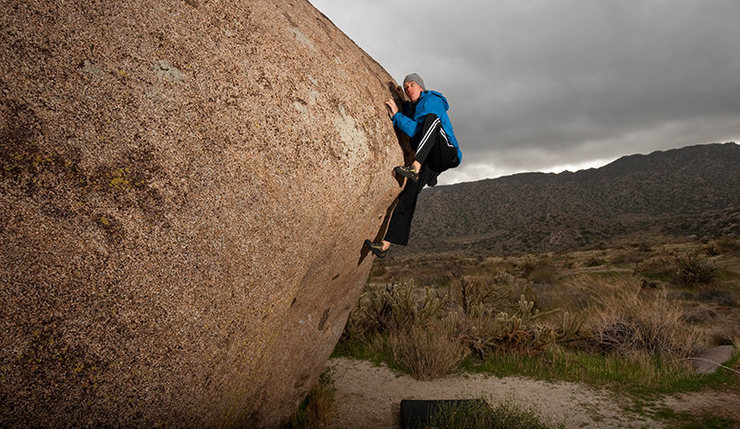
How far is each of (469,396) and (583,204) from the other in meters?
64.1

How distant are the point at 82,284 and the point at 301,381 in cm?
223

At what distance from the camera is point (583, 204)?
192 ft

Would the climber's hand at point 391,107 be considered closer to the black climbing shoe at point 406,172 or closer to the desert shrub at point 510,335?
the black climbing shoe at point 406,172

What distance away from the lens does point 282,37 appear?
7.78ft

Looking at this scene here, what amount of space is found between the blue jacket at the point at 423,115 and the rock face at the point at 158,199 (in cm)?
63

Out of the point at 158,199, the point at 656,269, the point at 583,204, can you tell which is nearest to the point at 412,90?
the point at 158,199

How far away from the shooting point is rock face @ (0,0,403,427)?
1.44 metres

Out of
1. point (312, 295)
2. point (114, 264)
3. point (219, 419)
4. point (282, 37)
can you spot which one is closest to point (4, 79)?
point (114, 264)

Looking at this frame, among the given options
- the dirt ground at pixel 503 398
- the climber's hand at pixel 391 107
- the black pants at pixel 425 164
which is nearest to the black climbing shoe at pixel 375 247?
the black pants at pixel 425 164

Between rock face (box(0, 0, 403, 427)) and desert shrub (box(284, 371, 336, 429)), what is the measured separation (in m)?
0.90

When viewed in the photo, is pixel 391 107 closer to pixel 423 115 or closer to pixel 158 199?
pixel 423 115

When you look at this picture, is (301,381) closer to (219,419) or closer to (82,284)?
(219,419)

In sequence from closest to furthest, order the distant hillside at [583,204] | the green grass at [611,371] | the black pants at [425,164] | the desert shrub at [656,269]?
the black pants at [425,164] < the green grass at [611,371] < the desert shrub at [656,269] < the distant hillside at [583,204]

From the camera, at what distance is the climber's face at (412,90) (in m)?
3.33
